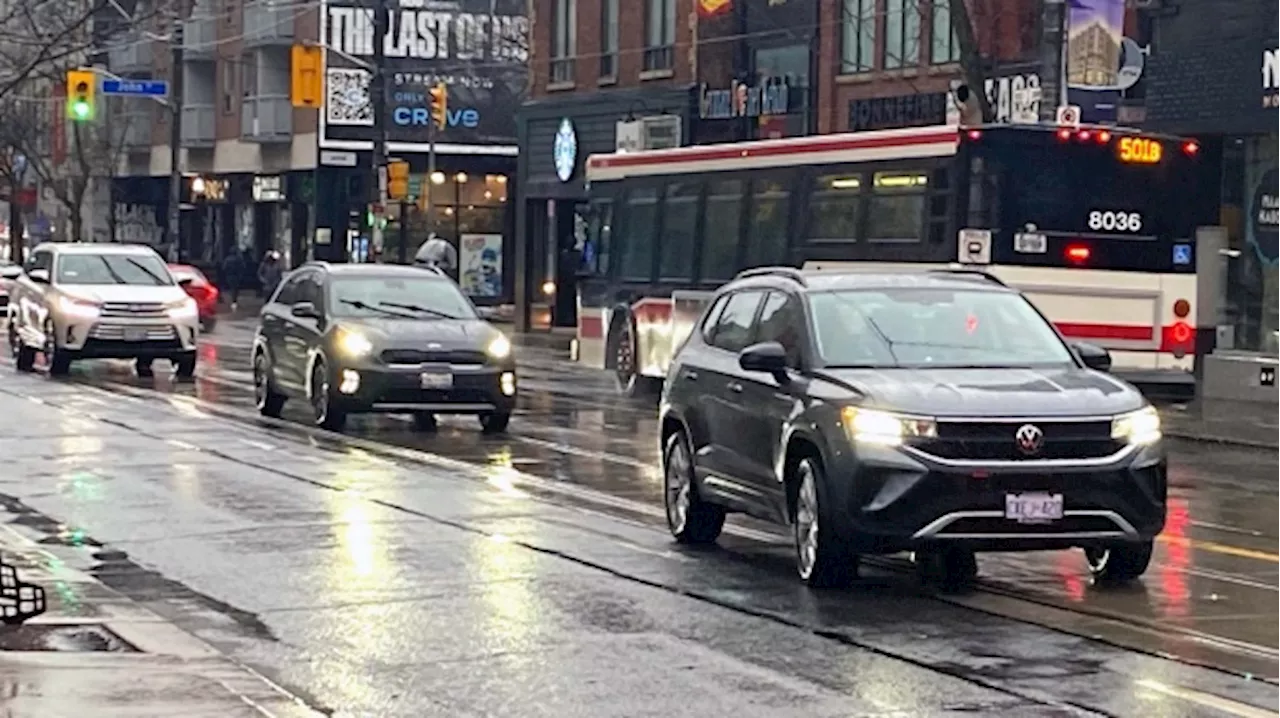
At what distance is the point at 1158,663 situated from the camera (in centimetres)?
999

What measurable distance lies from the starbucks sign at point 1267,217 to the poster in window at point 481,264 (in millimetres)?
37785

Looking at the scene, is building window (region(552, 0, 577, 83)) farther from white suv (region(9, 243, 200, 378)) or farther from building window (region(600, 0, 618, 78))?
white suv (region(9, 243, 200, 378))

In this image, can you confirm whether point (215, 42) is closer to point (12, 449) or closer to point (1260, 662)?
point (12, 449)

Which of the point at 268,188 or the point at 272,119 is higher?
the point at 272,119

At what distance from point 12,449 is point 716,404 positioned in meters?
8.94

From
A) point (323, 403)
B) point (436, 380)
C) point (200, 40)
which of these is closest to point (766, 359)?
point (436, 380)

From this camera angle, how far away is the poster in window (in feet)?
219

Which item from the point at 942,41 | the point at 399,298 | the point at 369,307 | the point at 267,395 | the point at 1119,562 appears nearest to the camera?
the point at 1119,562

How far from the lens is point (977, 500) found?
11617 mm

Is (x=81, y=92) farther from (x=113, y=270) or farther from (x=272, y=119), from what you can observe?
(x=272, y=119)

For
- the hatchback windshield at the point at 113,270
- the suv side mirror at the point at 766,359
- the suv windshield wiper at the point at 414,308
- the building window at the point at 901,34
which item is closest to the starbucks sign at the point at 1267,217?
the building window at the point at 901,34

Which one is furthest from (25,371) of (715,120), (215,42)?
(215,42)

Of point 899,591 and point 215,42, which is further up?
point 215,42

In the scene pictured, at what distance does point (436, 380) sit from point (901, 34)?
20029 mm
